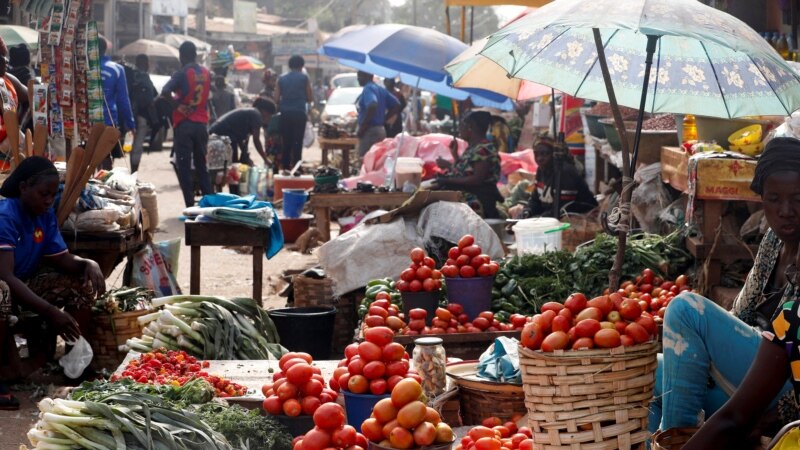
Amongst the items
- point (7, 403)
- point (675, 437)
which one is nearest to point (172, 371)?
point (7, 403)

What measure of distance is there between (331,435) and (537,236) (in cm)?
449

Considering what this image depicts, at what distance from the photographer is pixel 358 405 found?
409 centimetres

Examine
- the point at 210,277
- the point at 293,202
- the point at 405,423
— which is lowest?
the point at 210,277

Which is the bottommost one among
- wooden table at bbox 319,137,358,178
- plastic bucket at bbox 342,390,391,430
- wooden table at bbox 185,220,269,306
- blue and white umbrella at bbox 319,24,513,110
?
wooden table at bbox 319,137,358,178

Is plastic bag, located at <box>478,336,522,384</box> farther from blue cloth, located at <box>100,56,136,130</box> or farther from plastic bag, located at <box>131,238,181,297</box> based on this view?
blue cloth, located at <box>100,56,136,130</box>

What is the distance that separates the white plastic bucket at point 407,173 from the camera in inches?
442

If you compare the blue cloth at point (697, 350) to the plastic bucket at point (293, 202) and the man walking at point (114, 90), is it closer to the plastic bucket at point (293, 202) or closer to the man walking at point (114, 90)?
the plastic bucket at point (293, 202)

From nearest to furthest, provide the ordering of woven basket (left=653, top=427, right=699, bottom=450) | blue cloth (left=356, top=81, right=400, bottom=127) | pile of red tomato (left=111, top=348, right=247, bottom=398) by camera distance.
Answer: woven basket (left=653, top=427, right=699, bottom=450)
pile of red tomato (left=111, top=348, right=247, bottom=398)
blue cloth (left=356, top=81, right=400, bottom=127)

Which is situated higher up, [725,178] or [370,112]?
[725,178]

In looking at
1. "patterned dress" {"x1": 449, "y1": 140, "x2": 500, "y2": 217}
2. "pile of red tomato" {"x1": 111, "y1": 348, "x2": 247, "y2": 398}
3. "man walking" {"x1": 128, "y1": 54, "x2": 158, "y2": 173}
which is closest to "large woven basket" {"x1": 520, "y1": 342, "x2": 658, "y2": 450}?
"pile of red tomato" {"x1": 111, "y1": 348, "x2": 247, "y2": 398}

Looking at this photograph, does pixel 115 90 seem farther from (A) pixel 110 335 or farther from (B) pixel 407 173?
(A) pixel 110 335

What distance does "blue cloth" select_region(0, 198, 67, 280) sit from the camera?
243 inches

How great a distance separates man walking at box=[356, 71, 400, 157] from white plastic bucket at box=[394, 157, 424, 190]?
323cm

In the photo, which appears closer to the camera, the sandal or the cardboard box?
the sandal
